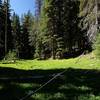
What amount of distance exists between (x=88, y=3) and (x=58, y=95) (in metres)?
28.9

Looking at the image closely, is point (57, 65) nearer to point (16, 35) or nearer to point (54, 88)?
point (54, 88)

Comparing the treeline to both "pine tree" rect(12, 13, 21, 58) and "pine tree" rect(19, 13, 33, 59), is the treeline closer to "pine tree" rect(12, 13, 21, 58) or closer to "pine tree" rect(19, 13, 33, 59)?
"pine tree" rect(12, 13, 21, 58)

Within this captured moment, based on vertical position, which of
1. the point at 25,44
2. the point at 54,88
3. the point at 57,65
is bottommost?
the point at 54,88

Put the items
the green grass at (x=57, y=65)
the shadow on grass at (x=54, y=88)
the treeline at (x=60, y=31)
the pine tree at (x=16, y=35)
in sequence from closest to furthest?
the shadow on grass at (x=54, y=88), the green grass at (x=57, y=65), the treeline at (x=60, y=31), the pine tree at (x=16, y=35)

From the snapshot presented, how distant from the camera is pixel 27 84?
14.3 metres

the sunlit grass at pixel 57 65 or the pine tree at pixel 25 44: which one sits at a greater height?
the pine tree at pixel 25 44

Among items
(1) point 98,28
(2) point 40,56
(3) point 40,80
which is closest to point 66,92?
(3) point 40,80

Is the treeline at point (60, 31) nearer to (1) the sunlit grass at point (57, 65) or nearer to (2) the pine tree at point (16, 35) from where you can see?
(2) the pine tree at point (16, 35)

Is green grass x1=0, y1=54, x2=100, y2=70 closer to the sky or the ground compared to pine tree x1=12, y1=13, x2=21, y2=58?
closer to the ground

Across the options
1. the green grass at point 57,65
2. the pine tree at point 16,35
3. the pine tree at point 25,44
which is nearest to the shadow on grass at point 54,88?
the green grass at point 57,65

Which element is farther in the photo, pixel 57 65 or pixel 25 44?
pixel 25 44

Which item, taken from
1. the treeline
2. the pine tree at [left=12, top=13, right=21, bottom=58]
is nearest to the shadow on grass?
the treeline

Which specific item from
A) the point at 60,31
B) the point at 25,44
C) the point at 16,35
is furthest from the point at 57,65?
the point at 25,44

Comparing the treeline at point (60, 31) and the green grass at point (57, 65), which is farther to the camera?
the treeline at point (60, 31)
